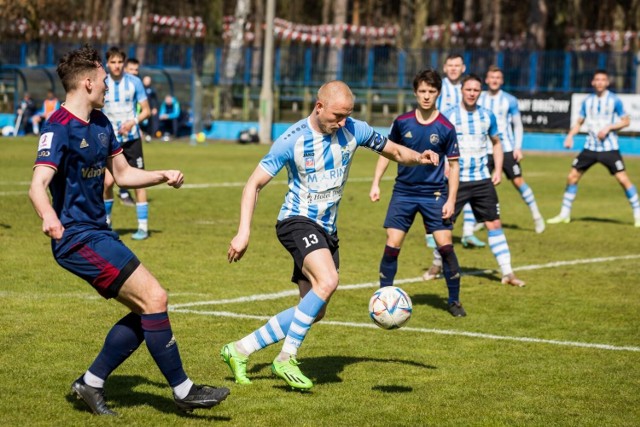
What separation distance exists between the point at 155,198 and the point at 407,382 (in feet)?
41.1

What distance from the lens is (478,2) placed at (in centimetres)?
8162

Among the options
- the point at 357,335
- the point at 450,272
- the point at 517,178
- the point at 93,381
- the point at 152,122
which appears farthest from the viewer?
the point at 152,122

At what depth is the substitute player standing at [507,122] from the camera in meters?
14.9

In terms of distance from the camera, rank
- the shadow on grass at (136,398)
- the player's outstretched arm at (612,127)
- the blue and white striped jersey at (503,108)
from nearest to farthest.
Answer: the shadow on grass at (136,398), the blue and white striped jersey at (503,108), the player's outstretched arm at (612,127)

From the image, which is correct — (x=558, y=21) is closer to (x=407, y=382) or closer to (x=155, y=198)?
(x=155, y=198)

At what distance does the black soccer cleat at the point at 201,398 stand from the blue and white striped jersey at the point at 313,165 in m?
1.42

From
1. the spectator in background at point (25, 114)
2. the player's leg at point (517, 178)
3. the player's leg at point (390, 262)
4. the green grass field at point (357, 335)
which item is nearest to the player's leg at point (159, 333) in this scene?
the green grass field at point (357, 335)

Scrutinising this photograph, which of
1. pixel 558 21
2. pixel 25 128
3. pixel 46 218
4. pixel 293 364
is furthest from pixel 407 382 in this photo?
pixel 558 21

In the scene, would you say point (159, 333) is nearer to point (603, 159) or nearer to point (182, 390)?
point (182, 390)

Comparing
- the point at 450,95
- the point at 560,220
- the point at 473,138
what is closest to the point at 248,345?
the point at 473,138

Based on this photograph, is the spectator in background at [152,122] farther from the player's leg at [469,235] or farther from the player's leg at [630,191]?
the player's leg at [469,235]

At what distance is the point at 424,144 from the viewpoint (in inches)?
388

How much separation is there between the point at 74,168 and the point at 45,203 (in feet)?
1.15

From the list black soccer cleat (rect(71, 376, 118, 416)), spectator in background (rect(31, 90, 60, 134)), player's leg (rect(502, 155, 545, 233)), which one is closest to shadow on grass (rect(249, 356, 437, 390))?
black soccer cleat (rect(71, 376, 118, 416))
